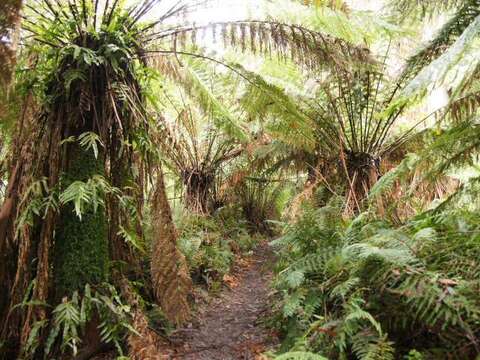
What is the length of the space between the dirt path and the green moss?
888 mm

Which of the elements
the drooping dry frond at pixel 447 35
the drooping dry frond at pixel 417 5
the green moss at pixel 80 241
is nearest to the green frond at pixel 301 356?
the green moss at pixel 80 241

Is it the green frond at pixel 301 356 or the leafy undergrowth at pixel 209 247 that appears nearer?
the green frond at pixel 301 356

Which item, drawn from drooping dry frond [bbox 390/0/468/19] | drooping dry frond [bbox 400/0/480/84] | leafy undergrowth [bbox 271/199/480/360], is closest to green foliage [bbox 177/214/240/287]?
leafy undergrowth [bbox 271/199/480/360]

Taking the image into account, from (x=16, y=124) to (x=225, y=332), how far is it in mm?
2229

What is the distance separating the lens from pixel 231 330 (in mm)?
3127

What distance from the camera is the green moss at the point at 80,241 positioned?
239 cm

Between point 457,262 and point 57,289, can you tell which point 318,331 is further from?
point 57,289

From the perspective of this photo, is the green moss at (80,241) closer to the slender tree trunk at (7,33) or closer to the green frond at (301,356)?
the slender tree trunk at (7,33)

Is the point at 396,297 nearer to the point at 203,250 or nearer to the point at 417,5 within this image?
the point at 203,250

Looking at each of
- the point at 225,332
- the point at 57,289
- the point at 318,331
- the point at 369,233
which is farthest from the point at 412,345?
the point at 57,289

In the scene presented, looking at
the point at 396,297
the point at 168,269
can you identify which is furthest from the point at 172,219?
the point at 396,297

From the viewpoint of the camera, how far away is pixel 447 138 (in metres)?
2.46

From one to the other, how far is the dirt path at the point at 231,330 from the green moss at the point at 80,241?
888mm

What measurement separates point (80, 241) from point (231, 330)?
1483 millimetres
